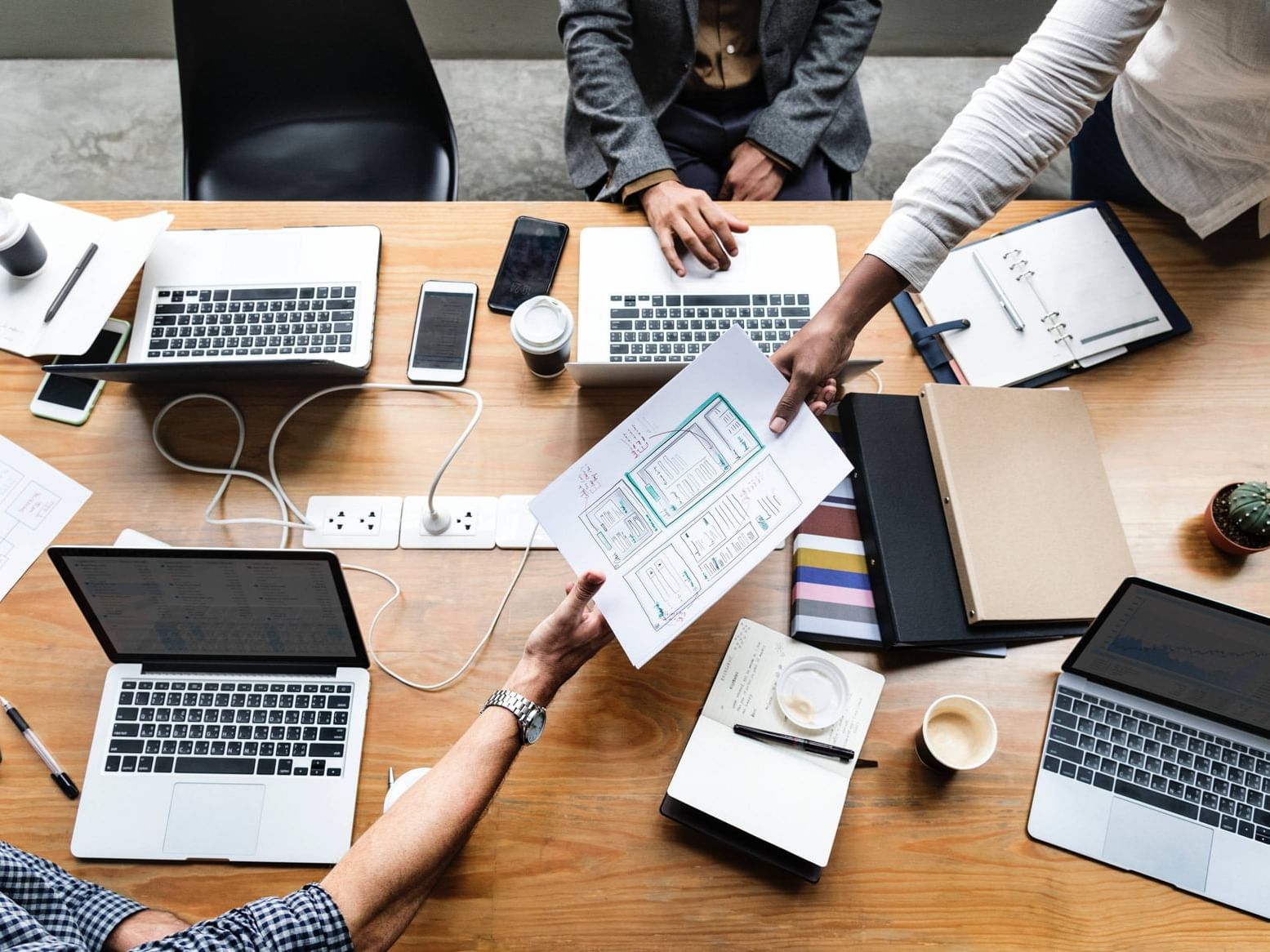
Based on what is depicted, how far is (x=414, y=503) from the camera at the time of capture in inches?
44.9

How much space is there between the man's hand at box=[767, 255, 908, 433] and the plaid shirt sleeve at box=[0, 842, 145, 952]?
2.92 feet

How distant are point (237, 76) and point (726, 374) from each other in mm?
1234

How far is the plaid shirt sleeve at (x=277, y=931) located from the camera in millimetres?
795

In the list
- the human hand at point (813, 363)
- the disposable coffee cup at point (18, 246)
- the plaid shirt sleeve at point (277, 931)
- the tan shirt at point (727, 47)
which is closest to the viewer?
the plaid shirt sleeve at point (277, 931)

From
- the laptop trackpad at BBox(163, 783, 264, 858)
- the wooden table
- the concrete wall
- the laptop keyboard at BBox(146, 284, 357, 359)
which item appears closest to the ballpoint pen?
the wooden table

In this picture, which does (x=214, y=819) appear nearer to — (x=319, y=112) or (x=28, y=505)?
(x=28, y=505)

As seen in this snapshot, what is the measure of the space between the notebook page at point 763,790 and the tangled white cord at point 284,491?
30 cm

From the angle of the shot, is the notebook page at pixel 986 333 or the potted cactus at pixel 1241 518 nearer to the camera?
the potted cactus at pixel 1241 518

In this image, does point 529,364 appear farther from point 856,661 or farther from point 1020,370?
point 1020,370

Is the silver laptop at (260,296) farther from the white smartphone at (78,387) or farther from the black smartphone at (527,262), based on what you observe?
the black smartphone at (527,262)

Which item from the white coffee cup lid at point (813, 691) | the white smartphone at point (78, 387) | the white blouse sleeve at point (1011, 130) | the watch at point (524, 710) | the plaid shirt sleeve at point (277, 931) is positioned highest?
the white blouse sleeve at point (1011, 130)

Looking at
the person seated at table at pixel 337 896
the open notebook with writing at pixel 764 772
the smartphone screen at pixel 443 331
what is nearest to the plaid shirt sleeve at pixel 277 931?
the person seated at table at pixel 337 896

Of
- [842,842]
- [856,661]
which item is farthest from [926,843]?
[856,661]

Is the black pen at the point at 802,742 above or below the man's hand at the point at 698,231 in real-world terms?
below
